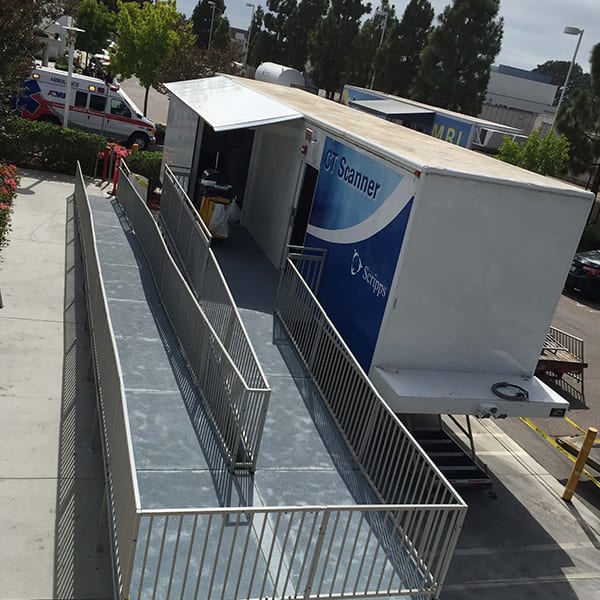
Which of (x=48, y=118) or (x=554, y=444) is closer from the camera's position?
(x=554, y=444)

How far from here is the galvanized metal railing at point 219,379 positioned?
21.4ft

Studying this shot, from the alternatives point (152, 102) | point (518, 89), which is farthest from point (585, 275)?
point (518, 89)

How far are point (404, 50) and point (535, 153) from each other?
22.5 m

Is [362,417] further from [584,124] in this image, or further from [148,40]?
[148,40]

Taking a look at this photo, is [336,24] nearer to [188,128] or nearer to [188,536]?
[188,128]

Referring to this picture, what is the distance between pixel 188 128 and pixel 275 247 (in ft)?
12.8

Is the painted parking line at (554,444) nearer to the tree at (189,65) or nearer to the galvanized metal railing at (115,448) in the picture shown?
the galvanized metal railing at (115,448)

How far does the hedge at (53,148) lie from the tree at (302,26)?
40.4m

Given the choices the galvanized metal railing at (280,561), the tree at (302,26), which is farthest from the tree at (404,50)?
the galvanized metal railing at (280,561)

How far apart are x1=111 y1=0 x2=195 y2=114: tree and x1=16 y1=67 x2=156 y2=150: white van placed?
459 centimetres

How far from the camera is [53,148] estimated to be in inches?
789

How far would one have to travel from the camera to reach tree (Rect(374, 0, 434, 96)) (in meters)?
43.8

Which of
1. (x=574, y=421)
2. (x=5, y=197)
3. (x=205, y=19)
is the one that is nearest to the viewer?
(x=574, y=421)

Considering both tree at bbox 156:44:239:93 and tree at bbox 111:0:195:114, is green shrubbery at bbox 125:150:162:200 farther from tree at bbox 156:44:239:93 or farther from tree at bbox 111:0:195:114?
tree at bbox 111:0:195:114
